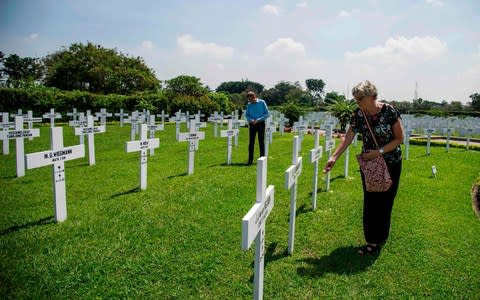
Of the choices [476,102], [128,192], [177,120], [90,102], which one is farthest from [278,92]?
[128,192]

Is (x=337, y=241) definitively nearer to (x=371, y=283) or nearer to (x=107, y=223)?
(x=371, y=283)

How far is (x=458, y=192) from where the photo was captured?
6891 mm

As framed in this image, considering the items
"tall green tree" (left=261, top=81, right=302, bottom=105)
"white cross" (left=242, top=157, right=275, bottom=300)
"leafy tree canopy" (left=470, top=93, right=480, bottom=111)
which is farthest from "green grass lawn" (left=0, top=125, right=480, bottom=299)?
"tall green tree" (left=261, top=81, right=302, bottom=105)

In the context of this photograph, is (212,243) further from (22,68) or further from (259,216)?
(22,68)

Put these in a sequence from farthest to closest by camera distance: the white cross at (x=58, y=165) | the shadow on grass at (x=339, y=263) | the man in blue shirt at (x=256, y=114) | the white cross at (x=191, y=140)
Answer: the man in blue shirt at (x=256, y=114) < the white cross at (x=191, y=140) < the white cross at (x=58, y=165) < the shadow on grass at (x=339, y=263)

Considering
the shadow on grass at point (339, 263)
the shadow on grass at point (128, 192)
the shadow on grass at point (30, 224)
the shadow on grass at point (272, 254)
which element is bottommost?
the shadow on grass at point (339, 263)

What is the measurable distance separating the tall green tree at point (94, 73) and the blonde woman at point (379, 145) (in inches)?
1565

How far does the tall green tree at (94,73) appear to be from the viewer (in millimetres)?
39406

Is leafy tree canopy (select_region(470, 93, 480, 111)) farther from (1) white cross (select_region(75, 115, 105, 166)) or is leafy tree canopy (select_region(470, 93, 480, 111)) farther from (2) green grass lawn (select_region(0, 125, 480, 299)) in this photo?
(1) white cross (select_region(75, 115, 105, 166))

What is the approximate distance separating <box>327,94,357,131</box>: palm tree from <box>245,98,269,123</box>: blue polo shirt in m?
12.8

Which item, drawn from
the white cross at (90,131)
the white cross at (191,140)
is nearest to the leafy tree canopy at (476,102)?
the white cross at (191,140)

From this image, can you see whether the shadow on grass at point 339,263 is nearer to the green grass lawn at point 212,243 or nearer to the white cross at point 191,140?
the green grass lawn at point 212,243

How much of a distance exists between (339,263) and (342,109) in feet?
60.0

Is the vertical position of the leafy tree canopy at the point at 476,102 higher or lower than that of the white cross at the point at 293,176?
higher
